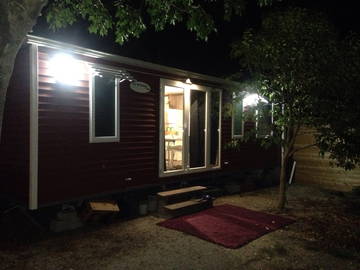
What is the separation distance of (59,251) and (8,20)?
10.7 feet

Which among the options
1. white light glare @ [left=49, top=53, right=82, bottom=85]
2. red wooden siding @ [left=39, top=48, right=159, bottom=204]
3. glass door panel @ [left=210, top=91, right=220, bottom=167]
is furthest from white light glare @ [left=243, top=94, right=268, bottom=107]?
white light glare @ [left=49, top=53, right=82, bottom=85]

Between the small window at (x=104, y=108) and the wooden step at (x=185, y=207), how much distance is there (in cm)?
178

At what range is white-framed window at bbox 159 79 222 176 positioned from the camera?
7.67 metres

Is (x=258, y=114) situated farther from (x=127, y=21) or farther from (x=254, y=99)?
(x=127, y=21)

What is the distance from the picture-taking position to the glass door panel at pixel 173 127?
9.03 metres

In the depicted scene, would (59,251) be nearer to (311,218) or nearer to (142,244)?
(142,244)

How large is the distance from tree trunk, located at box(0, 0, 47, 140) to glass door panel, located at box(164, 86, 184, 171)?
611 cm

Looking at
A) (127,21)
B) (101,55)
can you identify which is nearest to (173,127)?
(101,55)

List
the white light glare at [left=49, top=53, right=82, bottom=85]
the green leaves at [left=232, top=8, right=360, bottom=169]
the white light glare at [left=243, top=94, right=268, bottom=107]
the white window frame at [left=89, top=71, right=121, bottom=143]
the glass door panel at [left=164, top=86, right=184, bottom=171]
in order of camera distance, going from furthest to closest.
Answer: the glass door panel at [left=164, top=86, right=184, bottom=171] < the white light glare at [left=243, top=94, right=268, bottom=107] < the green leaves at [left=232, top=8, right=360, bottom=169] < the white window frame at [left=89, top=71, right=121, bottom=143] < the white light glare at [left=49, top=53, right=82, bottom=85]

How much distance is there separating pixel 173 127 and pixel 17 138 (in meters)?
5.01

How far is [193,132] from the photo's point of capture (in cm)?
827

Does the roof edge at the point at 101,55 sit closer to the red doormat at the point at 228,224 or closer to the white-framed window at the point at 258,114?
the white-framed window at the point at 258,114

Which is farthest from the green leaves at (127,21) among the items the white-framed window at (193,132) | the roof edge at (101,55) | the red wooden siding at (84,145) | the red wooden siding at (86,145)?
the white-framed window at (193,132)

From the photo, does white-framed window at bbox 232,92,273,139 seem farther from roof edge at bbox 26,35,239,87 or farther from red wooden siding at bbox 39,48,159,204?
red wooden siding at bbox 39,48,159,204
